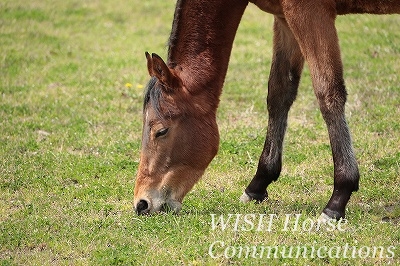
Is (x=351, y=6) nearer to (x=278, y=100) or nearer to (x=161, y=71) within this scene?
(x=278, y=100)

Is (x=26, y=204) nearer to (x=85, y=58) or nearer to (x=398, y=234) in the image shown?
(x=398, y=234)

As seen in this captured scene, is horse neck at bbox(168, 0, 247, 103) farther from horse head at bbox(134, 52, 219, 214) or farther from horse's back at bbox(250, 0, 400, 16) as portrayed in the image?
horse's back at bbox(250, 0, 400, 16)

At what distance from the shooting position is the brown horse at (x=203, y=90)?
6.16 meters

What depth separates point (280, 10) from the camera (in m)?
6.46

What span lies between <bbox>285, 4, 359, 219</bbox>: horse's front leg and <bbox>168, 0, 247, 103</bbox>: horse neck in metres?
0.56

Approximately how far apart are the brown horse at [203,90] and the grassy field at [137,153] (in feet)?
1.01

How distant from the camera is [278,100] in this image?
23.4 ft

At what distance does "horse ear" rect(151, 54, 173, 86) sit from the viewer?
6.07 meters

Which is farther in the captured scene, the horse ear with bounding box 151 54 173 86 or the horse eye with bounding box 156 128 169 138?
the horse eye with bounding box 156 128 169 138

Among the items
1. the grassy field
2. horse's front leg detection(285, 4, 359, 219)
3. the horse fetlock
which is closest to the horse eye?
the grassy field

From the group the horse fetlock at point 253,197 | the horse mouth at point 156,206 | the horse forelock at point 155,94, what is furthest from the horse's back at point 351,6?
the horse mouth at point 156,206

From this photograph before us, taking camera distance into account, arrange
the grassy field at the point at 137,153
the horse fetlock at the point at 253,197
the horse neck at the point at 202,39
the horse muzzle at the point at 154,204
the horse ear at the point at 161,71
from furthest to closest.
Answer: the horse fetlock at the point at 253,197
the horse neck at the point at 202,39
the horse muzzle at the point at 154,204
the horse ear at the point at 161,71
the grassy field at the point at 137,153

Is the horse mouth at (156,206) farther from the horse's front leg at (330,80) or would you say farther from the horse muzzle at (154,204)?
the horse's front leg at (330,80)

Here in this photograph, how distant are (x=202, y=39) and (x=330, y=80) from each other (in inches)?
45.0
